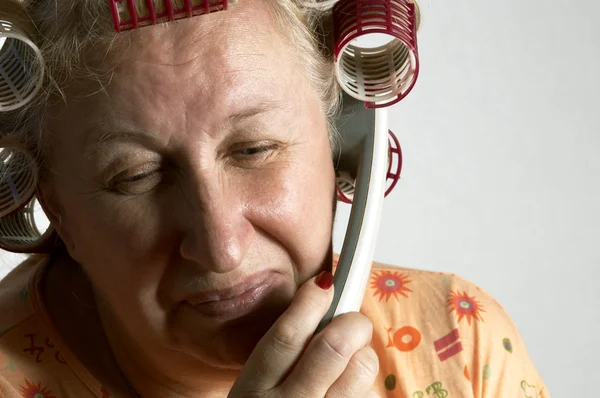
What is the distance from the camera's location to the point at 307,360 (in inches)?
52.1

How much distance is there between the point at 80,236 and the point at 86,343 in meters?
0.23

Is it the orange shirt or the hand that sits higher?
the hand

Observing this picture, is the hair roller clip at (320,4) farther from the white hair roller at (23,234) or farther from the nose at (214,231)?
the white hair roller at (23,234)

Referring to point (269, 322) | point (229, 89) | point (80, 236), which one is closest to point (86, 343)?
point (80, 236)

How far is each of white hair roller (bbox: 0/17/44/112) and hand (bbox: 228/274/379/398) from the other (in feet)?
1.43

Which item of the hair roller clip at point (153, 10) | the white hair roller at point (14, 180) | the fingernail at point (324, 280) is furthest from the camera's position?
the white hair roller at point (14, 180)

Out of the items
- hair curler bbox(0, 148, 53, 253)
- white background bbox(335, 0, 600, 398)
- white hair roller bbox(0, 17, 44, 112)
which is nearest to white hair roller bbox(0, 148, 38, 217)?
hair curler bbox(0, 148, 53, 253)

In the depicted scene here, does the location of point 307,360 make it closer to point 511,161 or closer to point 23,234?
point 23,234

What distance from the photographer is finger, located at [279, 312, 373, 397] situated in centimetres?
132

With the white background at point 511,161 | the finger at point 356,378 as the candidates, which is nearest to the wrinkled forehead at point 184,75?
the finger at point 356,378

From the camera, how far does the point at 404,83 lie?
146cm

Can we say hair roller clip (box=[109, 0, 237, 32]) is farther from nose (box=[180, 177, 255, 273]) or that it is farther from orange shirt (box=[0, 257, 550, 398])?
orange shirt (box=[0, 257, 550, 398])

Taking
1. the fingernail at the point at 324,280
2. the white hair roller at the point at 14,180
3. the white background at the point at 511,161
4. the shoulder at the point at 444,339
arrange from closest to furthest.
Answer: the fingernail at the point at 324,280
the white hair roller at the point at 14,180
the shoulder at the point at 444,339
the white background at the point at 511,161

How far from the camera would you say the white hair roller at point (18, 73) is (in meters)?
1.38
